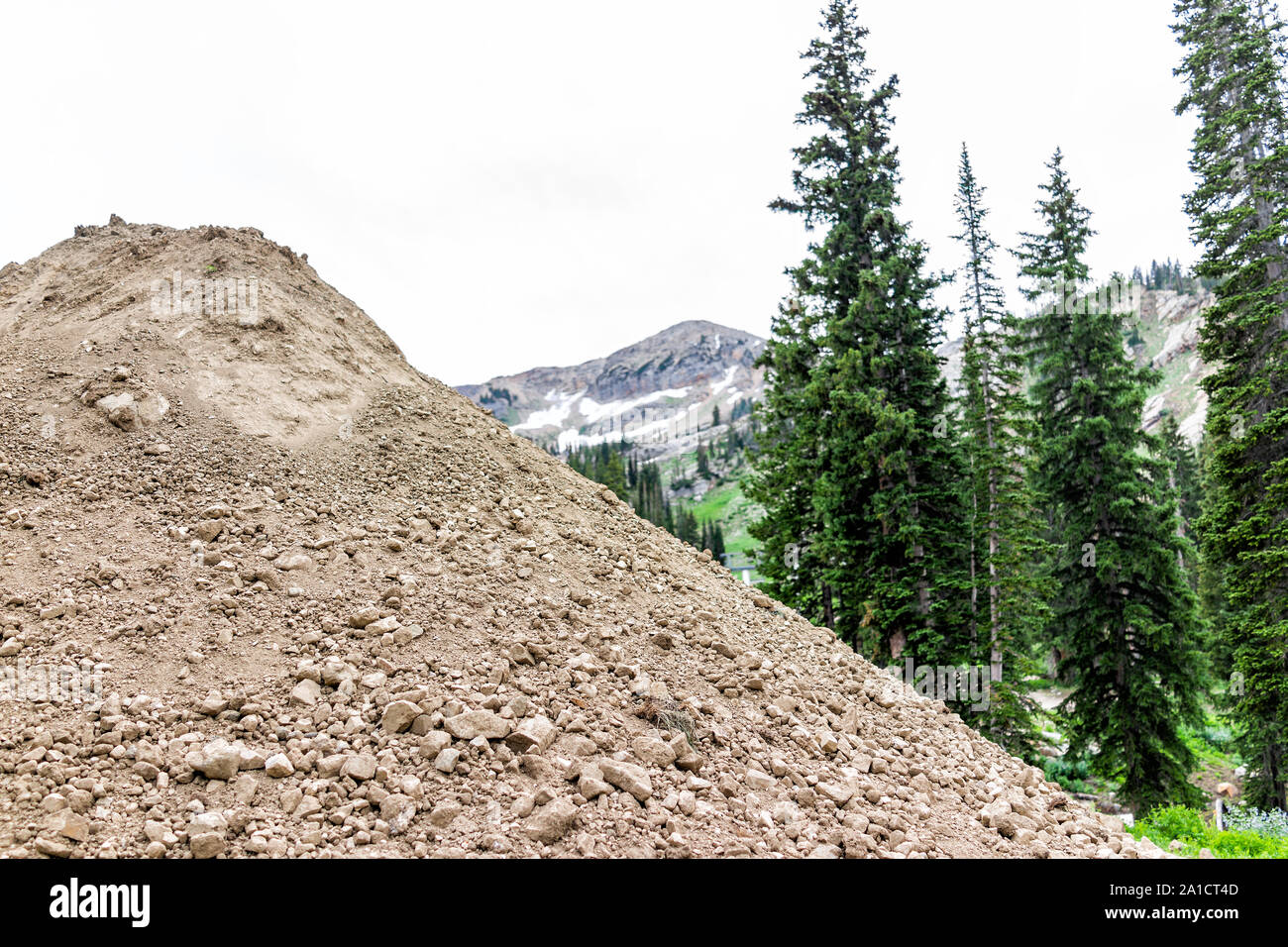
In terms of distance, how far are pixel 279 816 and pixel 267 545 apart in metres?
3.18

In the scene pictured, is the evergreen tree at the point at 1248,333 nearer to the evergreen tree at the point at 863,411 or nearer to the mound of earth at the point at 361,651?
the evergreen tree at the point at 863,411

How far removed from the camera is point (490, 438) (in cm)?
1016

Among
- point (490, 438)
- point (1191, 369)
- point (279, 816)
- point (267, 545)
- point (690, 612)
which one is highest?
point (1191, 369)

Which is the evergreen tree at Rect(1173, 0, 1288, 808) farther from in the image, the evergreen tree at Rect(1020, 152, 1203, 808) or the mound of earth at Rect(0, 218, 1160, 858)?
the mound of earth at Rect(0, 218, 1160, 858)

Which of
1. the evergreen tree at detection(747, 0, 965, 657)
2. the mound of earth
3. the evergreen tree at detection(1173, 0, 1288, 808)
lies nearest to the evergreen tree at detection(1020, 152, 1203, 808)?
the evergreen tree at detection(1173, 0, 1288, 808)

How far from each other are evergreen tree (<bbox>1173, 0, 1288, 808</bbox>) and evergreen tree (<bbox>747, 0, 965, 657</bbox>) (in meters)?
5.23

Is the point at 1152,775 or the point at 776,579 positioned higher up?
the point at 776,579

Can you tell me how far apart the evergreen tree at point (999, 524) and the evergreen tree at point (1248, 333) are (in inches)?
139

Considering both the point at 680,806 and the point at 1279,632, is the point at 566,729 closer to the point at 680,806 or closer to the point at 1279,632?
the point at 680,806

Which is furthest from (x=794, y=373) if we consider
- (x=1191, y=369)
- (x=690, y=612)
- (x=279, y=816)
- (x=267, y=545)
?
(x=1191, y=369)

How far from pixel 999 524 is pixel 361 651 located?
14749mm

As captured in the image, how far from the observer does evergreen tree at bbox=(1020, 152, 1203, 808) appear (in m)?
17.0

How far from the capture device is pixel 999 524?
15.7 m

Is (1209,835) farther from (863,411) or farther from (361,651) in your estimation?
(361,651)
